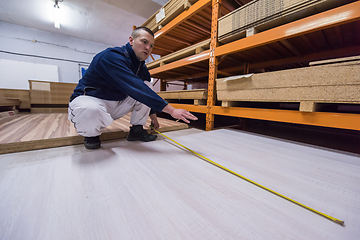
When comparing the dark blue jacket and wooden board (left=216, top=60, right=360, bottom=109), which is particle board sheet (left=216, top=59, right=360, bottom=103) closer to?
wooden board (left=216, top=60, right=360, bottom=109)

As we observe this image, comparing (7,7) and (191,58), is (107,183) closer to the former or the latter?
(191,58)

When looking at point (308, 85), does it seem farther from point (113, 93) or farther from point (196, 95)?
A: point (113, 93)

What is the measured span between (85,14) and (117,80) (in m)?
5.30

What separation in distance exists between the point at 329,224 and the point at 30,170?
1.38 m

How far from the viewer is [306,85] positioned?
1.13 m

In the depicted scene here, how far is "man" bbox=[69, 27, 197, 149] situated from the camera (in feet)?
3.14

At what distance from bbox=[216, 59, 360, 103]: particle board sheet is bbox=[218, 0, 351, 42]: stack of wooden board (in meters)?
0.49

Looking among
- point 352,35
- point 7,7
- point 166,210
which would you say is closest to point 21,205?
point 166,210

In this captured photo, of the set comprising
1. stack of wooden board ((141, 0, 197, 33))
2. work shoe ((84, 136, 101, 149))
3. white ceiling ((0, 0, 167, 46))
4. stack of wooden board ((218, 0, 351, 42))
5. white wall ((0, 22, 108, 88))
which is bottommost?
work shoe ((84, 136, 101, 149))

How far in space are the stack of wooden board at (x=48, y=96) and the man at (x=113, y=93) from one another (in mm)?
3079

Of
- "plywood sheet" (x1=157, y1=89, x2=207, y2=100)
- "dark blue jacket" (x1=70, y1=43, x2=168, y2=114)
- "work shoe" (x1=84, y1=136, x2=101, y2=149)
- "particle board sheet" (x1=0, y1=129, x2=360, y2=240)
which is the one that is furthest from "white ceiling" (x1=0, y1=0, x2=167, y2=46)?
"particle board sheet" (x1=0, y1=129, x2=360, y2=240)

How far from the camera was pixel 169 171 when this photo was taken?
803 millimetres

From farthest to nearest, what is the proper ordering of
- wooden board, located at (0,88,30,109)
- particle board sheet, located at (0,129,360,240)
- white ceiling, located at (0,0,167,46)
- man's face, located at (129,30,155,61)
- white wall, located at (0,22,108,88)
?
white wall, located at (0,22,108,88) → white ceiling, located at (0,0,167,46) → wooden board, located at (0,88,30,109) → man's face, located at (129,30,155,61) → particle board sheet, located at (0,129,360,240)

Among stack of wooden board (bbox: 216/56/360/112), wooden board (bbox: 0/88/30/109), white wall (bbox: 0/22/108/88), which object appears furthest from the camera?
white wall (bbox: 0/22/108/88)
